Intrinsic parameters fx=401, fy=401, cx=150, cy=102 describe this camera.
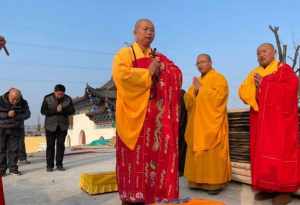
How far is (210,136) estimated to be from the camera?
15.7 feet

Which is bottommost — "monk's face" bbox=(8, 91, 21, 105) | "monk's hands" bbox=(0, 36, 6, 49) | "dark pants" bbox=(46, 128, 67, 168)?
"dark pants" bbox=(46, 128, 67, 168)

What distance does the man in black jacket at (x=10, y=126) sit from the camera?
6.98 metres

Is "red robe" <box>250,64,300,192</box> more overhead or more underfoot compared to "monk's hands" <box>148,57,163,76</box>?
more underfoot

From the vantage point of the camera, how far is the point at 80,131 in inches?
1337

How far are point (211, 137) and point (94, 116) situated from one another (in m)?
26.4

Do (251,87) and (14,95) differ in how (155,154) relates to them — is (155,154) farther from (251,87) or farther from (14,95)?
(14,95)

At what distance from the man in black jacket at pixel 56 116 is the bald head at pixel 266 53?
3752 mm

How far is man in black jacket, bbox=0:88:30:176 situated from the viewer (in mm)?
6984

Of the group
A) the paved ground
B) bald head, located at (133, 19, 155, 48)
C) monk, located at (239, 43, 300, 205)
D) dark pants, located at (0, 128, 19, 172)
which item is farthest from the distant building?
bald head, located at (133, 19, 155, 48)

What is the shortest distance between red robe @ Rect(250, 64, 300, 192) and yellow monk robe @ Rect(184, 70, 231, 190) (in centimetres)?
63

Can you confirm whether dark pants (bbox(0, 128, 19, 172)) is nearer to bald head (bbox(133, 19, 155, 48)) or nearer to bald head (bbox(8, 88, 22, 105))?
bald head (bbox(8, 88, 22, 105))

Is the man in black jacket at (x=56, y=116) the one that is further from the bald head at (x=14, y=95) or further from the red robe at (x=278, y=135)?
the red robe at (x=278, y=135)

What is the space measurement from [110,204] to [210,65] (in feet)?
7.03

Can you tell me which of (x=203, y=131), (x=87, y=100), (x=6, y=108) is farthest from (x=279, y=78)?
(x=87, y=100)
